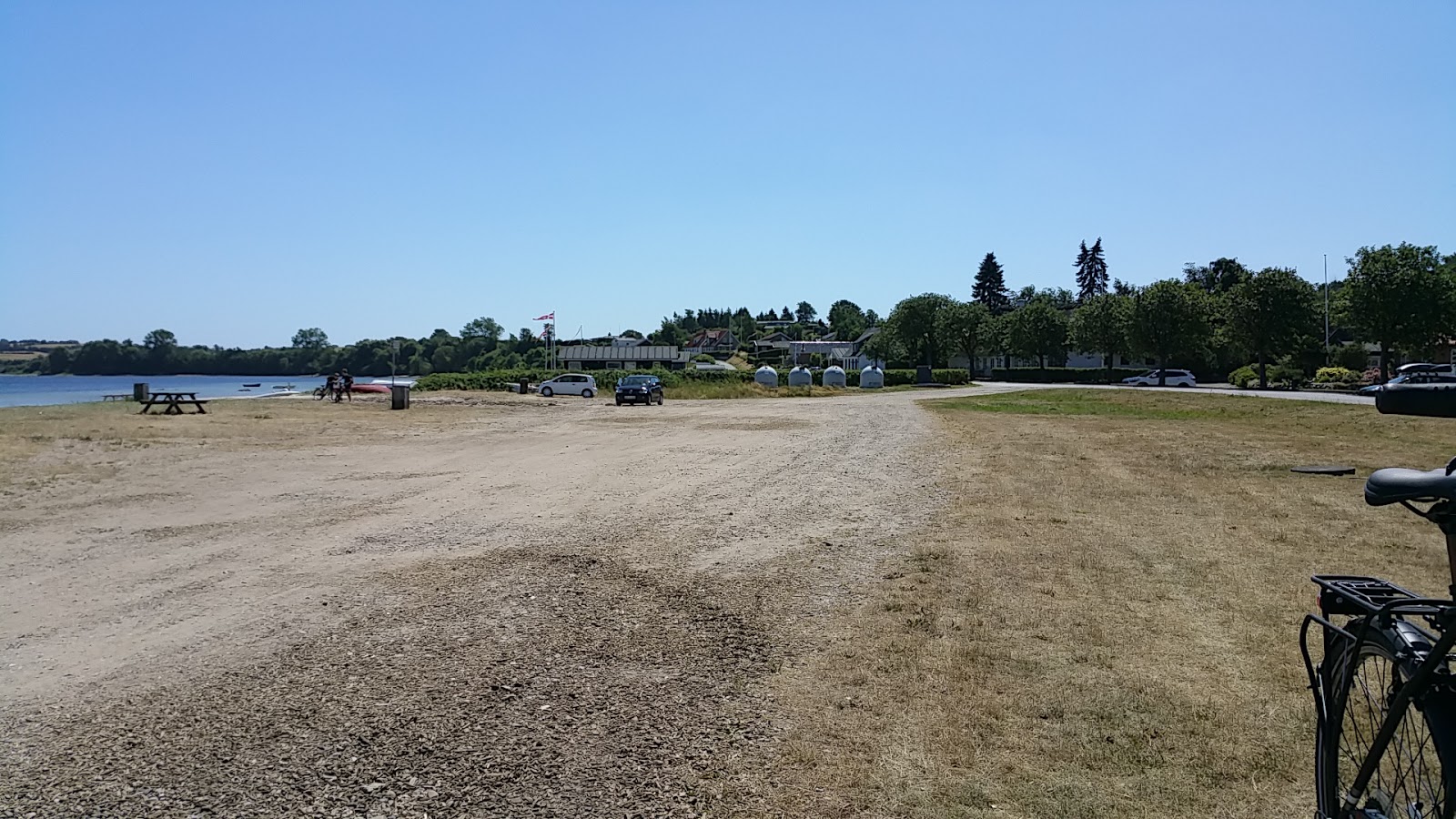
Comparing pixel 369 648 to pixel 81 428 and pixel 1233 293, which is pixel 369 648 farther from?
pixel 1233 293

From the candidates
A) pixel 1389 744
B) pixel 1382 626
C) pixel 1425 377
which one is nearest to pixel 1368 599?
pixel 1382 626

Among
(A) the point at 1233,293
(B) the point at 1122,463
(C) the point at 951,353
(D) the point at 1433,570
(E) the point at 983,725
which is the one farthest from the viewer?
(C) the point at 951,353

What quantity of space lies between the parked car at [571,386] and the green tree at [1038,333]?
52.3 metres

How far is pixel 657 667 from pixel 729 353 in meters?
151

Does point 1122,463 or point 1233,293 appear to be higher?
point 1233,293

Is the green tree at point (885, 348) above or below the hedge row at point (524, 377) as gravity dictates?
above

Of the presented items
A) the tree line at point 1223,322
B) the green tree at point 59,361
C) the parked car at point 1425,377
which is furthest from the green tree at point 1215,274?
the green tree at point 59,361

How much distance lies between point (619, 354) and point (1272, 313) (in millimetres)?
88180

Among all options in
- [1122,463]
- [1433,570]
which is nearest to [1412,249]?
[1122,463]

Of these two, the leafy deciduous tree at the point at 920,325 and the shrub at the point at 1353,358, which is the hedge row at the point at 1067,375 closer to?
the leafy deciduous tree at the point at 920,325

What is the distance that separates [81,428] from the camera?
2358 centimetres

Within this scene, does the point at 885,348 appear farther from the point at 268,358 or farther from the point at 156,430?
the point at 268,358

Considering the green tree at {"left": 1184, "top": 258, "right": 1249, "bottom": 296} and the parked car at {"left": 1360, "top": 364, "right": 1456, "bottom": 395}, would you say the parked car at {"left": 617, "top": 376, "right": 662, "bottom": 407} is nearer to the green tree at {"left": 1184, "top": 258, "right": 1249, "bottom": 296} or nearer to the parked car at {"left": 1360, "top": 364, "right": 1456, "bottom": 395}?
the parked car at {"left": 1360, "top": 364, "right": 1456, "bottom": 395}

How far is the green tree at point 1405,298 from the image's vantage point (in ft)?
157
